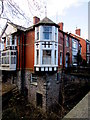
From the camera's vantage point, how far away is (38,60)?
454 inches

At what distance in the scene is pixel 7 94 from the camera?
468 inches

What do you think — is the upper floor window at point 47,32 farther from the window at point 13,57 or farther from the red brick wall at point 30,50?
the window at point 13,57

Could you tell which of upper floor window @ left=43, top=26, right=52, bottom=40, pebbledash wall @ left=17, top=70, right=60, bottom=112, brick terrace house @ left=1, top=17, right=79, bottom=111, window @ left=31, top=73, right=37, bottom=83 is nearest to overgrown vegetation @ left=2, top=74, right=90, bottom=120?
pebbledash wall @ left=17, top=70, right=60, bottom=112

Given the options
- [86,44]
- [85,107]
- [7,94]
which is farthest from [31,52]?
[86,44]

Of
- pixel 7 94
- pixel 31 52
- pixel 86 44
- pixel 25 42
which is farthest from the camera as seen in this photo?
pixel 86 44

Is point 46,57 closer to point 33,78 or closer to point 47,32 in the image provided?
point 47,32

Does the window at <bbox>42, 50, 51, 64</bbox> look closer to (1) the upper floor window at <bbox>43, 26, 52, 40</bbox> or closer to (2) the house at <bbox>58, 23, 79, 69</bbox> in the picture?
(1) the upper floor window at <bbox>43, 26, 52, 40</bbox>

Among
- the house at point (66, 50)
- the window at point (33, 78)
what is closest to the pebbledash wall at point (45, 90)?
the window at point (33, 78)

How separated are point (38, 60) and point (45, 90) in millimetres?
3156

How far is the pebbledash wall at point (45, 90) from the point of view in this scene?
11.0 m

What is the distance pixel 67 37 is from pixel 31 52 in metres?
6.05

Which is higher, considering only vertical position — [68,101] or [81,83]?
[81,83]

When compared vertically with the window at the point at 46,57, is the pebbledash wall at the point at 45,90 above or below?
below

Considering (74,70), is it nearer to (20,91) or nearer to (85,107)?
(20,91)
